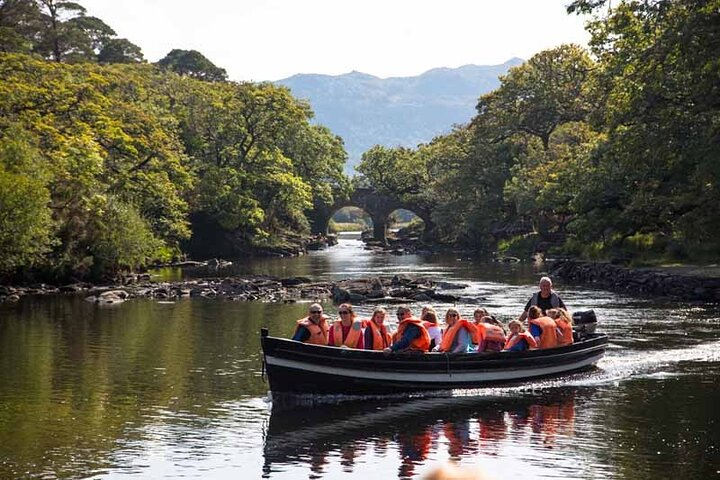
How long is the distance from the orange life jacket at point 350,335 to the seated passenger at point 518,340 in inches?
158

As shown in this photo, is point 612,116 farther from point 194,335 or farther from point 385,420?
point 385,420

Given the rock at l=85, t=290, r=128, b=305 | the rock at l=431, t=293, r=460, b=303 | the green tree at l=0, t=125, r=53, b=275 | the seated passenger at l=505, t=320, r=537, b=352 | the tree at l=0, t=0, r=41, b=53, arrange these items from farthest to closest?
the tree at l=0, t=0, r=41, b=53, the rock at l=85, t=290, r=128, b=305, the green tree at l=0, t=125, r=53, b=275, the rock at l=431, t=293, r=460, b=303, the seated passenger at l=505, t=320, r=537, b=352

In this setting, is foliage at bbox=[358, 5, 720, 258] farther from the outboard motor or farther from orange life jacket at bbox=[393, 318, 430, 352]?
orange life jacket at bbox=[393, 318, 430, 352]

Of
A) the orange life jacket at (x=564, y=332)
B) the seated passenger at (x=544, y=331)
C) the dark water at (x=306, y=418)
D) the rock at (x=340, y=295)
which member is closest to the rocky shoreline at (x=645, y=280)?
the dark water at (x=306, y=418)

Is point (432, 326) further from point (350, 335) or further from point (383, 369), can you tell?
point (383, 369)

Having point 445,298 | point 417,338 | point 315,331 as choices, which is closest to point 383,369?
point 417,338

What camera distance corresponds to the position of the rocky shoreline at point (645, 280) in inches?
1658

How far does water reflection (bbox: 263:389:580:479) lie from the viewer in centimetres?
1730

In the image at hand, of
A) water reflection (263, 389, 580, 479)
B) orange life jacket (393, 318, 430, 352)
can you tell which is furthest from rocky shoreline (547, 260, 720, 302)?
orange life jacket (393, 318, 430, 352)

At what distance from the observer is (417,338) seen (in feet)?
76.4

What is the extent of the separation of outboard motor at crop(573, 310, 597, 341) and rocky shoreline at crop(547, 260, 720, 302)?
1509 cm

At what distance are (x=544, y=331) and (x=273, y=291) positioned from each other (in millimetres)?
24339

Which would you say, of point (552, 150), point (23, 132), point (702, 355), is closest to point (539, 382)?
point (702, 355)

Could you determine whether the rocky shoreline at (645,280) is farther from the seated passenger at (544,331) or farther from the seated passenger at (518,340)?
the seated passenger at (518,340)
